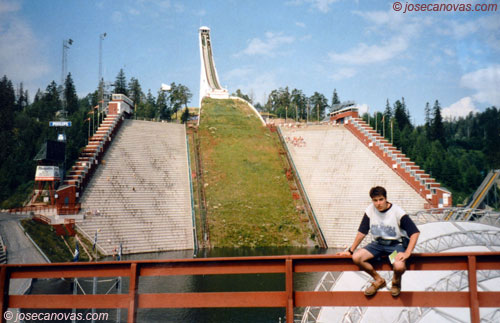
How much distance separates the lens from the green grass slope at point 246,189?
31297 millimetres

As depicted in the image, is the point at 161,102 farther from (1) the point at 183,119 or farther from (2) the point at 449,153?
(2) the point at 449,153

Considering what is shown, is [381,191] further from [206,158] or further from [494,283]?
[206,158]

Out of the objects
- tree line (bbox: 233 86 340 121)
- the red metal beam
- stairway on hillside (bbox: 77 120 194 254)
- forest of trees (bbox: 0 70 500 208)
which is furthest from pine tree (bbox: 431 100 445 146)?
the red metal beam

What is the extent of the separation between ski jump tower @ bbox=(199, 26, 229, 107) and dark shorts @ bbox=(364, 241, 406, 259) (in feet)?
214

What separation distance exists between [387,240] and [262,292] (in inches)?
73.6

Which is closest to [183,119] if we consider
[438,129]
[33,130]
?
[33,130]

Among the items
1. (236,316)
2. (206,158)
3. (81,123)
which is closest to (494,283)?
(236,316)

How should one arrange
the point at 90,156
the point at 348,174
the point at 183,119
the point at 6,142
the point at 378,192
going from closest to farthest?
the point at 378,192 → the point at 90,156 → the point at 348,174 → the point at 6,142 → the point at 183,119

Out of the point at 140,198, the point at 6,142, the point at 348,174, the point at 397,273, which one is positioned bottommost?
the point at 140,198

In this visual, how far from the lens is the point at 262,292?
514cm

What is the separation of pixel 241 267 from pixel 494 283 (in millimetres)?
5745

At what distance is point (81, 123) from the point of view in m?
65.2

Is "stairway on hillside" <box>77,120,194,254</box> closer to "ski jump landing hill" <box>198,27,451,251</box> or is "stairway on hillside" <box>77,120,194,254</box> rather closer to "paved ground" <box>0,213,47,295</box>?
"paved ground" <box>0,213,47,295</box>

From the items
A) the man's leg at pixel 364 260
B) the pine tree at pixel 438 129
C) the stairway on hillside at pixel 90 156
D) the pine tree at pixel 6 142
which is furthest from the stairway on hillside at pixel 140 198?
the pine tree at pixel 438 129
